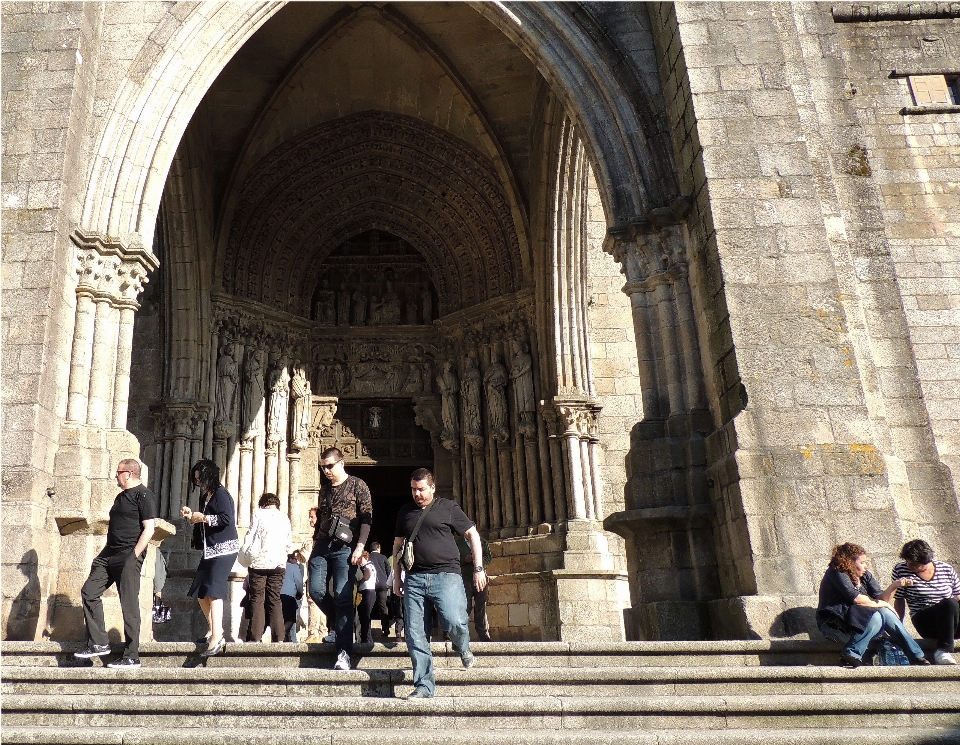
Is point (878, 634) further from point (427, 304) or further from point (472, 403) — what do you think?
point (427, 304)

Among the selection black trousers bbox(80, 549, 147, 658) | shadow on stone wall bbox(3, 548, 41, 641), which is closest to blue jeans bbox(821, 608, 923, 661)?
black trousers bbox(80, 549, 147, 658)

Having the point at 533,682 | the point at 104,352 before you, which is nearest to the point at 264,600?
the point at 533,682

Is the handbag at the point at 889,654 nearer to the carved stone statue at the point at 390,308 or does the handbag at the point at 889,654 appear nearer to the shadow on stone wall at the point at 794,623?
the shadow on stone wall at the point at 794,623

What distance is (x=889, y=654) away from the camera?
4539mm

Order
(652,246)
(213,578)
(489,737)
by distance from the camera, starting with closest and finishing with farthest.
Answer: (489,737) → (213,578) → (652,246)

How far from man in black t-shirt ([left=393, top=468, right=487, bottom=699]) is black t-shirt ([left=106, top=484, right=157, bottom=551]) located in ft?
5.43

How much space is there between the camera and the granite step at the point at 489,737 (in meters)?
A: 3.33

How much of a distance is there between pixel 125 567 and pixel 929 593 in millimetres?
4761

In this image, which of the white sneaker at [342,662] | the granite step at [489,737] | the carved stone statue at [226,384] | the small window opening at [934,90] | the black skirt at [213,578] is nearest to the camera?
the granite step at [489,737]

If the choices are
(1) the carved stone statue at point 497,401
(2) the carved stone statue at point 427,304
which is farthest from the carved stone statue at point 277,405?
(1) the carved stone statue at point 497,401

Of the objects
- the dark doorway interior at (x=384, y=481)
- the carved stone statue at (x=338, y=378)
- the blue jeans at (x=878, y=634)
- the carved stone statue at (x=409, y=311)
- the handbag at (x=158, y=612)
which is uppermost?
the carved stone statue at (x=409, y=311)

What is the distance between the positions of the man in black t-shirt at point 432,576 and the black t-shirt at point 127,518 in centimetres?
166

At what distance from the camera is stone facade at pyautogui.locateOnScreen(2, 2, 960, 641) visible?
5.89 metres

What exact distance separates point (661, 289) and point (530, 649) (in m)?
3.69
